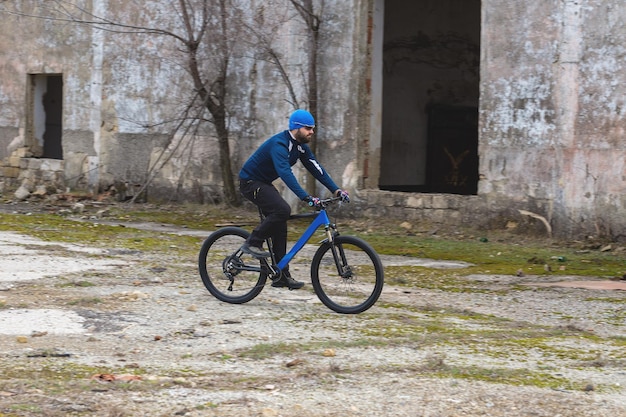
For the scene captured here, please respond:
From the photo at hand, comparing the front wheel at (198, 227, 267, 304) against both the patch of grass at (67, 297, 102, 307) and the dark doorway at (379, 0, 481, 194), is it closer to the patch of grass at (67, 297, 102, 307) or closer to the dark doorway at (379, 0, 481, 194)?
the patch of grass at (67, 297, 102, 307)

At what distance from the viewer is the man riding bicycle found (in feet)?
26.5

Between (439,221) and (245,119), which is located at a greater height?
(245,119)

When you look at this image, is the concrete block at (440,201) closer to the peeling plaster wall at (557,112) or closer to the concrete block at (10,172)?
the peeling plaster wall at (557,112)

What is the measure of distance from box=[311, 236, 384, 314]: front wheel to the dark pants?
0.38 metres

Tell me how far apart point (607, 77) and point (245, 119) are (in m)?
5.76

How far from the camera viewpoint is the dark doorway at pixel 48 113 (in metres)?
19.3

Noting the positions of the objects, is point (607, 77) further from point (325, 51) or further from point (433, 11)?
point (433, 11)

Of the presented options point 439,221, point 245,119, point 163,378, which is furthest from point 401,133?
point 163,378

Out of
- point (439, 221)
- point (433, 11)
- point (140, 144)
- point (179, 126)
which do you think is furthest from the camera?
point (433, 11)

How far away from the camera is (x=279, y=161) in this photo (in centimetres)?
800

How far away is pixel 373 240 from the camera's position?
1307 cm

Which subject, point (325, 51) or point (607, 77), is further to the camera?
point (325, 51)

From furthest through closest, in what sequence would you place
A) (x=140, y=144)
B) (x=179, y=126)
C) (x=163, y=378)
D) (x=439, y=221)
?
1. (x=140, y=144)
2. (x=179, y=126)
3. (x=439, y=221)
4. (x=163, y=378)

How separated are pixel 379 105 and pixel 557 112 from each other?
3.17m
